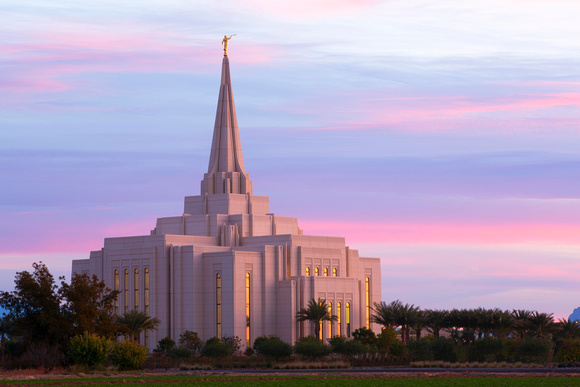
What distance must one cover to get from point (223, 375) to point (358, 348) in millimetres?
20537

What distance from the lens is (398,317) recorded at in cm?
9681

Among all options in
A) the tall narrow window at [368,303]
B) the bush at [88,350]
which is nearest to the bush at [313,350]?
the bush at [88,350]

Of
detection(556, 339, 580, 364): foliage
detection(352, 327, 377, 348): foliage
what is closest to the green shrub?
detection(352, 327, 377, 348): foliage

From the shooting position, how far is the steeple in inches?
4252

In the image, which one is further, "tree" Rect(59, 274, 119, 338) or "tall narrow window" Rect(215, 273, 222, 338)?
"tall narrow window" Rect(215, 273, 222, 338)

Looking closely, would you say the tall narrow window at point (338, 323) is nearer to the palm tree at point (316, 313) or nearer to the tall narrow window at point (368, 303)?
the palm tree at point (316, 313)

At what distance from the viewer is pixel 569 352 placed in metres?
81.2

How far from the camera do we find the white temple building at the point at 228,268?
3927 inches

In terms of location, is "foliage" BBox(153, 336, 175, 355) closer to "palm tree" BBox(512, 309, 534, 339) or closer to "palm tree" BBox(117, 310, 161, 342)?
"palm tree" BBox(117, 310, 161, 342)

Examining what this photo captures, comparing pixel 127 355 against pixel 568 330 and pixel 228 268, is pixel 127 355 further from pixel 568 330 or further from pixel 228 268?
pixel 568 330

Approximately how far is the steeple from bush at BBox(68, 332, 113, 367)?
36.6 m

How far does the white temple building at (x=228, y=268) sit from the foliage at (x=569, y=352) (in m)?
24.5

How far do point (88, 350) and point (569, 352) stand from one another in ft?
116

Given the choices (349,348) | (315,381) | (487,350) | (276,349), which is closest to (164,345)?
(276,349)
